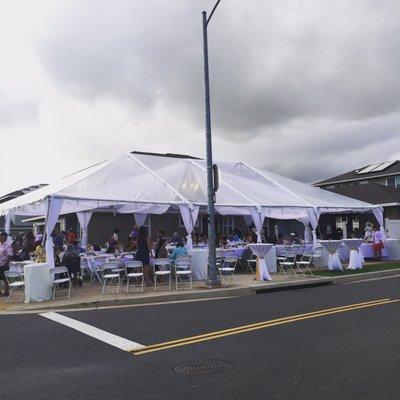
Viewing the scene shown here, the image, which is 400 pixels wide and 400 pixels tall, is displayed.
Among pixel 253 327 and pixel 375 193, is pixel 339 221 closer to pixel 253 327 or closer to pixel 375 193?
pixel 375 193

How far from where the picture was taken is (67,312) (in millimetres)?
10914

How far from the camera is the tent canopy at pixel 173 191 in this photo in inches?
709

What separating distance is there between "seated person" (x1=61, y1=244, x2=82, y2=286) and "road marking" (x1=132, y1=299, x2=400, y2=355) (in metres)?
8.10

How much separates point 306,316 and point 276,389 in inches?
171

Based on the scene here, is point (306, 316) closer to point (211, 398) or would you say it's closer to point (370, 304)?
point (370, 304)

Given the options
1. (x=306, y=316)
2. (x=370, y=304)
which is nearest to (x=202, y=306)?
(x=306, y=316)

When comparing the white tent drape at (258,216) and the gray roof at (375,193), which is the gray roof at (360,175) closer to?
the gray roof at (375,193)

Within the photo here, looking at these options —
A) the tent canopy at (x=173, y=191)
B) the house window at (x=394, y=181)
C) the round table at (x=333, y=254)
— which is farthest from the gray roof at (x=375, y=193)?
the round table at (x=333, y=254)

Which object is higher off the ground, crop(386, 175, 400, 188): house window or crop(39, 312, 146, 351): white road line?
crop(386, 175, 400, 188): house window

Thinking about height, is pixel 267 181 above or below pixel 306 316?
above

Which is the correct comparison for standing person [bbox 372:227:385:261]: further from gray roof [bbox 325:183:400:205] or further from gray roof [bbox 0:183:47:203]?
gray roof [bbox 0:183:47:203]

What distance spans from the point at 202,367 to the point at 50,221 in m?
10.4

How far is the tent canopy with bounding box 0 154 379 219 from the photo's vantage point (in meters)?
18.0

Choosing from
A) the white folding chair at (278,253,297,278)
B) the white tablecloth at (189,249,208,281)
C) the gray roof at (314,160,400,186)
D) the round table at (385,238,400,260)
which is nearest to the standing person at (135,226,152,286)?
the white tablecloth at (189,249,208,281)
